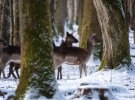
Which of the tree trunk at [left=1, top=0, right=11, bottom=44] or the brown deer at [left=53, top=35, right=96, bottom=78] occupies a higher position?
the tree trunk at [left=1, top=0, right=11, bottom=44]

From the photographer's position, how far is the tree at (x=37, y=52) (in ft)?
33.3

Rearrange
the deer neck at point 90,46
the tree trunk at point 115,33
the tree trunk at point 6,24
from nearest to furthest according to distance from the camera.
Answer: the tree trunk at point 115,33, the deer neck at point 90,46, the tree trunk at point 6,24

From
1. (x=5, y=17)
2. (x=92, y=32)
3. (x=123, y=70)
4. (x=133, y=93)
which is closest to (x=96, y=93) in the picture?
(x=133, y=93)

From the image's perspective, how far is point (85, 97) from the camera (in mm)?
11031

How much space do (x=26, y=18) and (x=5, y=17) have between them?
15.0 meters

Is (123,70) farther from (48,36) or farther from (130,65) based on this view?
(48,36)

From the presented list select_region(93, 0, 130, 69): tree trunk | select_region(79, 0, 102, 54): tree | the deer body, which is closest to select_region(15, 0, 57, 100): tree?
select_region(93, 0, 130, 69): tree trunk

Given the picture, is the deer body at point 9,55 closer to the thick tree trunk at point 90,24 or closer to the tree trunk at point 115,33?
the tree trunk at point 115,33


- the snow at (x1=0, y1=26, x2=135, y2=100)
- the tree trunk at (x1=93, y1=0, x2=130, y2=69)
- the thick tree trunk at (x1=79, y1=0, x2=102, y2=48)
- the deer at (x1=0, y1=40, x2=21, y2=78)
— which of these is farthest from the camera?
the thick tree trunk at (x1=79, y1=0, x2=102, y2=48)

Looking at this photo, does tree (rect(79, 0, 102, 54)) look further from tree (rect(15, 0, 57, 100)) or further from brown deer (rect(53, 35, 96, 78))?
tree (rect(15, 0, 57, 100))

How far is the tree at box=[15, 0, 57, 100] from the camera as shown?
10148 mm

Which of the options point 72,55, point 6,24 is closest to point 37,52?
point 72,55

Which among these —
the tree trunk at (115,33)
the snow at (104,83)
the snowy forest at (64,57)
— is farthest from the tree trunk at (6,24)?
the tree trunk at (115,33)

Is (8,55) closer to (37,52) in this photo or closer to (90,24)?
(90,24)
